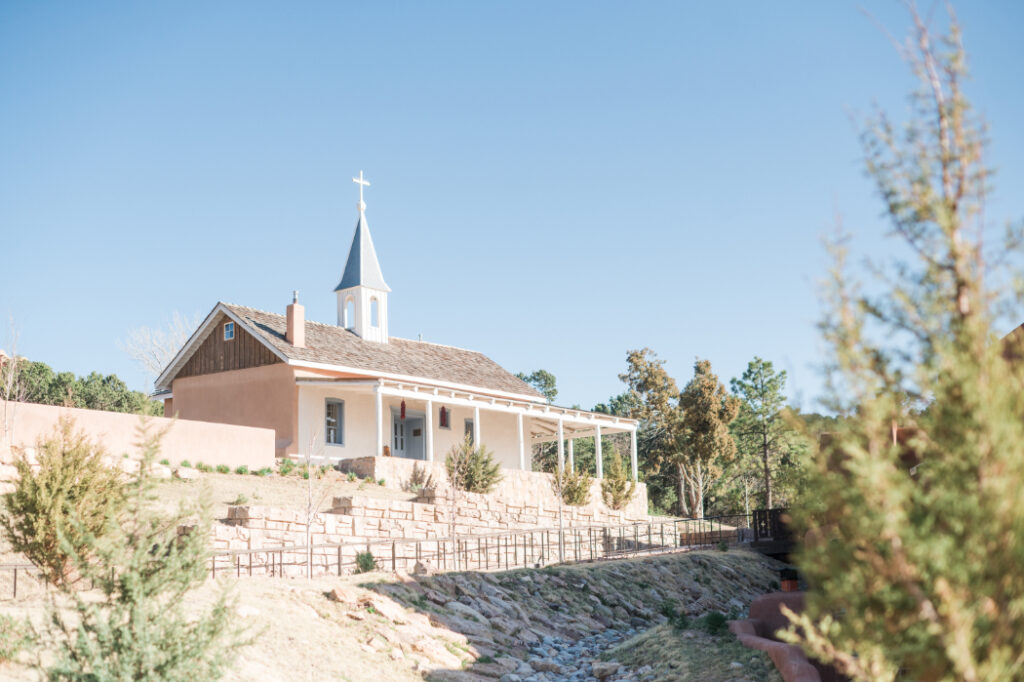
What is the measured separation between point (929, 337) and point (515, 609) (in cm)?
1337

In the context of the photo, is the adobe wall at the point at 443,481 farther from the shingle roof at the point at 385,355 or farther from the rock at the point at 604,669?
the rock at the point at 604,669

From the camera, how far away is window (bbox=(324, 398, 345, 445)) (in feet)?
100

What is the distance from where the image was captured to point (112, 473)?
11555 millimetres

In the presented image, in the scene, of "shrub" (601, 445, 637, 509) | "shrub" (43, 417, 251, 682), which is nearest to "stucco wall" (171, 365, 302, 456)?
"shrub" (601, 445, 637, 509)

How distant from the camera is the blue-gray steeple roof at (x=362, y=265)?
35500 mm

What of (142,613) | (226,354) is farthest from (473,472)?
(142,613)

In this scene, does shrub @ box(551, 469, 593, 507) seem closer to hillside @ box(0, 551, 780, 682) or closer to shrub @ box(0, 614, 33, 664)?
hillside @ box(0, 551, 780, 682)

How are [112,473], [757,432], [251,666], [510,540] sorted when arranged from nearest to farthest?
[251,666] < [112,473] < [510,540] < [757,432]

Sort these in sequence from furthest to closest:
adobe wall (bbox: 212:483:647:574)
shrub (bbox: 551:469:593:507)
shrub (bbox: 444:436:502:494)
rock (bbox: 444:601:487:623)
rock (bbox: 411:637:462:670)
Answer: shrub (bbox: 551:469:593:507) → shrub (bbox: 444:436:502:494) → adobe wall (bbox: 212:483:647:574) → rock (bbox: 444:601:487:623) → rock (bbox: 411:637:462:670)

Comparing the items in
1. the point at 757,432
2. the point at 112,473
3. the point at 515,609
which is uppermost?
the point at 757,432

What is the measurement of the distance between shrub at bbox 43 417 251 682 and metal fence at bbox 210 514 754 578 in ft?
14.0

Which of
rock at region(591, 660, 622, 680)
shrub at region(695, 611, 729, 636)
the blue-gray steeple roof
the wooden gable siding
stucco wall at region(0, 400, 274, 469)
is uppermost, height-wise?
the blue-gray steeple roof

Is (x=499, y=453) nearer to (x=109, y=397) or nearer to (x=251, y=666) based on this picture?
(x=109, y=397)

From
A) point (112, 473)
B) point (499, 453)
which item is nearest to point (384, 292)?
point (499, 453)
